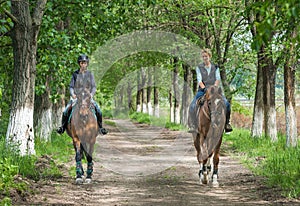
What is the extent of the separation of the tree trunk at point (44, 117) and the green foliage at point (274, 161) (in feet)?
22.4

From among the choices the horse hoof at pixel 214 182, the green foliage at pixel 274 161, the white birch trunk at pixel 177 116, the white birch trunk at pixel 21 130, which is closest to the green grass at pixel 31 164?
the white birch trunk at pixel 21 130

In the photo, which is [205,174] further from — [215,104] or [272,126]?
[272,126]

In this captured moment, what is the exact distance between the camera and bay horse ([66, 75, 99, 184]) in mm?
10664

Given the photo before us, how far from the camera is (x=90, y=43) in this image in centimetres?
1917

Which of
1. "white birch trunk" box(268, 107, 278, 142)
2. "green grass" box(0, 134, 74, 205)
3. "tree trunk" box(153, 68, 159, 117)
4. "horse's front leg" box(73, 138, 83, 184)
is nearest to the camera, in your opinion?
"green grass" box(0, 134, 74, 205)

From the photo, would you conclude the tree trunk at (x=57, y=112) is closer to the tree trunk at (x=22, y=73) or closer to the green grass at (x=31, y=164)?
the green grass at (x=31, y=164)

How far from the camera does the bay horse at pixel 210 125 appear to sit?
10.2 metres

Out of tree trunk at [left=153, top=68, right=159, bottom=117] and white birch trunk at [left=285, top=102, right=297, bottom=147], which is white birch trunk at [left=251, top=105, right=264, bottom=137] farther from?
tree trunk at [left=153, top=68, right=159, bottom=117]

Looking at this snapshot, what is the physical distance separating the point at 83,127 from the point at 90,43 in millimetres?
8822

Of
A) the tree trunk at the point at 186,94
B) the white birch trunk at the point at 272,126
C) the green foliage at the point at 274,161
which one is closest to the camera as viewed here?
the green foliage at the point at 274,161

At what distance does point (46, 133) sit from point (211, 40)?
38.5 feet

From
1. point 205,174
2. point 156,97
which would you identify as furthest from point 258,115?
point 156,97

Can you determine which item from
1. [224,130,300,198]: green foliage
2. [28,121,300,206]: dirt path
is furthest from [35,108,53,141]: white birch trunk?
[224,130,300,198]: green foliage

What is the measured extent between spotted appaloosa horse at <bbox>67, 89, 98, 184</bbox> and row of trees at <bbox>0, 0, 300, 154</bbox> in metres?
2.16
